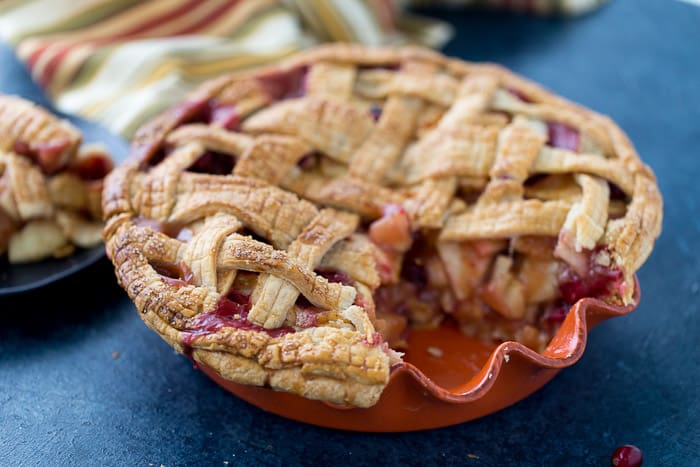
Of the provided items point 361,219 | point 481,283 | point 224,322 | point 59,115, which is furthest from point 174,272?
point 59,115

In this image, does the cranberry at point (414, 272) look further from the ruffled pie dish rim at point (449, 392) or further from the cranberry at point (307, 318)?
the cranberry at point (307, 318)

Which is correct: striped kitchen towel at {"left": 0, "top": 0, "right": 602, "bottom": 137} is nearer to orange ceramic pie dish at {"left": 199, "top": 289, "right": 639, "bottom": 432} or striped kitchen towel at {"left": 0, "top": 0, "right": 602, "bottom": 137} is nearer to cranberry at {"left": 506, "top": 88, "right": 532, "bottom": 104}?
cranberry at {"left": 506, "top": 88, "right": 532, "bottom": 104}

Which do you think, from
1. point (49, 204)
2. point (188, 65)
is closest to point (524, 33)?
point (188, 65)

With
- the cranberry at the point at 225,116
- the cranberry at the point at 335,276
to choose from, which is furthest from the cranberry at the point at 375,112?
the cranberry at the point at 335,276

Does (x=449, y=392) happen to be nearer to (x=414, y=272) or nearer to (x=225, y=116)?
(x=414, y=272)

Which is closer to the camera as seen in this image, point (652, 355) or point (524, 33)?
point (652, 355)

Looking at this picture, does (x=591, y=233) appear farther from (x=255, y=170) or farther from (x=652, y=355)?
(x=255, y=170)
